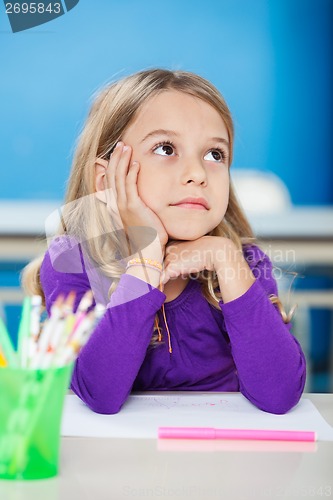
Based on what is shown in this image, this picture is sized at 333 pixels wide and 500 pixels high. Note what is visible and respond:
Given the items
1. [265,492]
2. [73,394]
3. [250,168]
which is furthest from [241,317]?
[250,168]

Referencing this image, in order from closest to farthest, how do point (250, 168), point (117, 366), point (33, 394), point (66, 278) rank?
1. point (33, 394)
2. point (117, 366)
3. point (66, 278)
4. point (250, 168)

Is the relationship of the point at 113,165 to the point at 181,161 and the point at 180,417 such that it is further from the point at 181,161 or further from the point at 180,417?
the point at 180,417

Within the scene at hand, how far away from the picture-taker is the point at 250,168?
341 centimetres

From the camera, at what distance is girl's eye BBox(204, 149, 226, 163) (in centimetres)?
104

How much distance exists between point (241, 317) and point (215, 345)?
0.47 ft

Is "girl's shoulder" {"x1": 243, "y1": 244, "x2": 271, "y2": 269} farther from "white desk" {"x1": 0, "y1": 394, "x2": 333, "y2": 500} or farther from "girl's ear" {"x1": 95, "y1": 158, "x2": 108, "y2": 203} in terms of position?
"white desk" {"x1": 0, "y1": 394, "x2": 333, "y2": 500}

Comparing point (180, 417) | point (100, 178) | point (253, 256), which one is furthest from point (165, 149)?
point (180, 417)

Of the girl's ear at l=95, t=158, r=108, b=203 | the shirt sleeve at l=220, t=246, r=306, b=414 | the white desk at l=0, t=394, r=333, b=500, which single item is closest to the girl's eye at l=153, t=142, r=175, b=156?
the girl's ear at l=95, t=158, r=108, b=203

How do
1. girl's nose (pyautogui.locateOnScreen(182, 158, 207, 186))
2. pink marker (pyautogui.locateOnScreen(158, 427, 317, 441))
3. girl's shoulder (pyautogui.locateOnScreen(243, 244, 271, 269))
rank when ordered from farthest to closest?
1. girl's shoulder (pyautogui.locateOnScreen(243, 244, 271, 269))
2. girl's nose (pyautogui.locateOnScreen(182, 158, 207, 186))
3. pink marker (pyautogui.locateOnScreen(158, 427, 317, 441))

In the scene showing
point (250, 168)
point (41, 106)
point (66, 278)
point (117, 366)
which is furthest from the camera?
point (250, 168)

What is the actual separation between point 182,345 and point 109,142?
1.02 feet

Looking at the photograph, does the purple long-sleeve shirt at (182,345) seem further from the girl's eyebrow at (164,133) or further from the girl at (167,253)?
the girl's eyebrow at (164,133)

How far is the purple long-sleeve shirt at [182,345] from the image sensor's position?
0.90 metres

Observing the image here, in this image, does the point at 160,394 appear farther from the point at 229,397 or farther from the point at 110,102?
the point at 110,102
